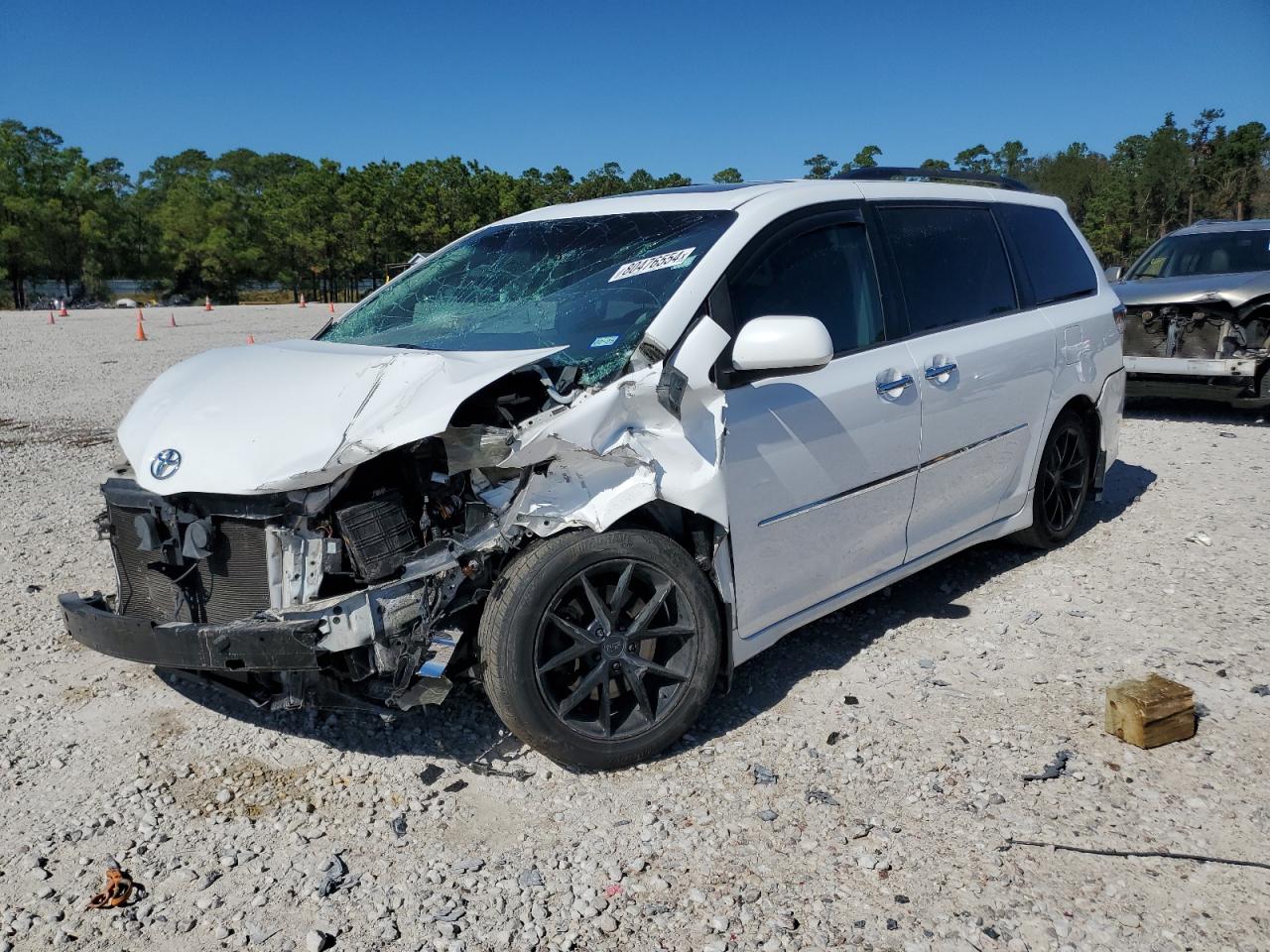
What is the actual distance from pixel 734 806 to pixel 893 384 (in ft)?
A: 6.00

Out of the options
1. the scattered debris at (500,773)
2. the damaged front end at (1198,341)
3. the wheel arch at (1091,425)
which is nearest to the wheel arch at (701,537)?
the scattered debris at (500,773)

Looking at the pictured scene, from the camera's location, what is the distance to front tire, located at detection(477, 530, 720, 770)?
3037 millimetres

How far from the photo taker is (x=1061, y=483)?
543cm

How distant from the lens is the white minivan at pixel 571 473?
2986 mm

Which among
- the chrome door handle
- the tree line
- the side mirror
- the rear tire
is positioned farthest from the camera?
the tree line

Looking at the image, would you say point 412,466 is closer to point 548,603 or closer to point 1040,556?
point 548,603

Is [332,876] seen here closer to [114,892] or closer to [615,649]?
[114,892]

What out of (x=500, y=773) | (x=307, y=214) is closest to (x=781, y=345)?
(x=500, y=773)

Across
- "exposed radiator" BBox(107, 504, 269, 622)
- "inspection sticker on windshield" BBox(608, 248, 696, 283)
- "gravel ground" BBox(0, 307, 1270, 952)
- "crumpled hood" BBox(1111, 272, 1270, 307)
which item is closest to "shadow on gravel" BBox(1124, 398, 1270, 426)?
"crumpled hood" BBox(1111, 272, 1270, 307)

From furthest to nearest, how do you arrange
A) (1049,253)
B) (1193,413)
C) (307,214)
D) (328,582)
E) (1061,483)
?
(307,214) → (1193,413) → (1061,483) → (1049,253) → (328,582)

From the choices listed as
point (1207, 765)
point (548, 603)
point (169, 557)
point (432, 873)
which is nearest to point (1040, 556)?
point (1207, 765)

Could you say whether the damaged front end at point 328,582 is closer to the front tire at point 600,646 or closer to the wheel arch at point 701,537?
the front tire at point 600,646

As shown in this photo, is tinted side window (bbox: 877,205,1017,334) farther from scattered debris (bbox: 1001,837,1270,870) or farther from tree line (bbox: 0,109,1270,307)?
tree line (bbox: 0,109,1270,307)

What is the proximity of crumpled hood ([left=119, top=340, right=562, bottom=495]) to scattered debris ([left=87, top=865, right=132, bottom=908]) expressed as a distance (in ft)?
3.77
